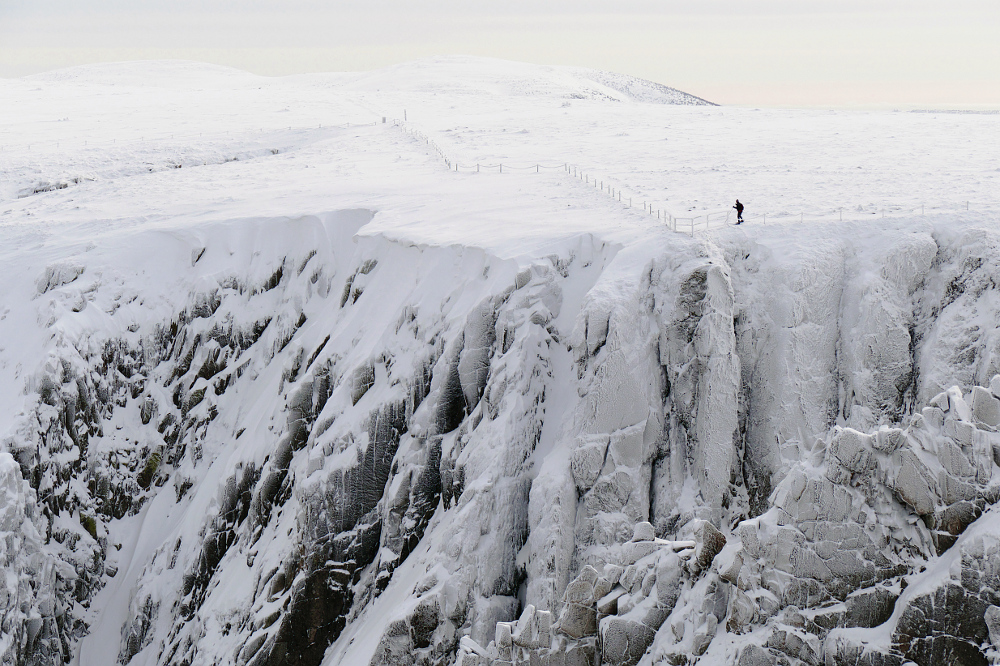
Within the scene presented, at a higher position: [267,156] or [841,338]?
[267,156]

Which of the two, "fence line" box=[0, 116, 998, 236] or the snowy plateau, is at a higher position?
"fence line" box=[0, 116, 998, 236]

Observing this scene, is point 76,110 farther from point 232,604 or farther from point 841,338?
point 841,338

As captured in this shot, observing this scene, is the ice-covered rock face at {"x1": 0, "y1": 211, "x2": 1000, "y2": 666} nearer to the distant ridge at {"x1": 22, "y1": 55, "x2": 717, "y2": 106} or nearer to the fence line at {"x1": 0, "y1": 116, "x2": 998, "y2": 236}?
the fence line at {"x1": 0, "y1": 116, "x2": 998, "y2": 236}

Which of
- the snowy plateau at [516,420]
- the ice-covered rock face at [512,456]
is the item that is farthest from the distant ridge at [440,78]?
the ice-covered rock face at [512,456]

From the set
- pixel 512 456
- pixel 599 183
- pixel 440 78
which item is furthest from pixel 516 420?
pixel 440 78

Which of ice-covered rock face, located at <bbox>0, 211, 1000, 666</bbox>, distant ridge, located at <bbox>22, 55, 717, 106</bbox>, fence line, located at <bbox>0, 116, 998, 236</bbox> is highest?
distant ridge, located at <bbox>22, 55, 717, 106</bbox>

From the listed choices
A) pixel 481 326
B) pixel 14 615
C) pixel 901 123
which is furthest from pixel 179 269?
pixel 901 123

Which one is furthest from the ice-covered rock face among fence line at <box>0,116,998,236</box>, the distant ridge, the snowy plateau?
the distant ridge
